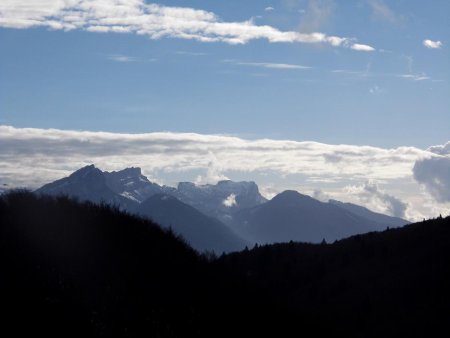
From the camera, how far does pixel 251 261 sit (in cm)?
9275

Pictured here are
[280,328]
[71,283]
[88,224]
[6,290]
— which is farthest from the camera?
[88,224]

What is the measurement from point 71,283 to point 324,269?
55.9 meters

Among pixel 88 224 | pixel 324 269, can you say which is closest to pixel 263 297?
pixel 88 224

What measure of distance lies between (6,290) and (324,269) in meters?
58.4

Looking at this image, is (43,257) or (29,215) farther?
(29,215)

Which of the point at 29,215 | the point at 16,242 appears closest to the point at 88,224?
the point at 29,215

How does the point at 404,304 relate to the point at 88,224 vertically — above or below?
below

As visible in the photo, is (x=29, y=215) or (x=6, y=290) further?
(x=29, y=215)

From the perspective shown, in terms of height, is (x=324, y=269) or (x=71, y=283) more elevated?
(x=71, y=283)

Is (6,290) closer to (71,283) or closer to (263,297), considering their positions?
(71,283)

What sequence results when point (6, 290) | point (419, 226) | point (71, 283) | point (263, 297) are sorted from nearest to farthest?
point (6, 290) < point (71, 283) < point (263, 297) < point (419, 226)

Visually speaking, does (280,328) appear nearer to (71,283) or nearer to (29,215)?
(71,283)

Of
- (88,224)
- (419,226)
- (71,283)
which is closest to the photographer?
(71,283)

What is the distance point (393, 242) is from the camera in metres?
85.2
